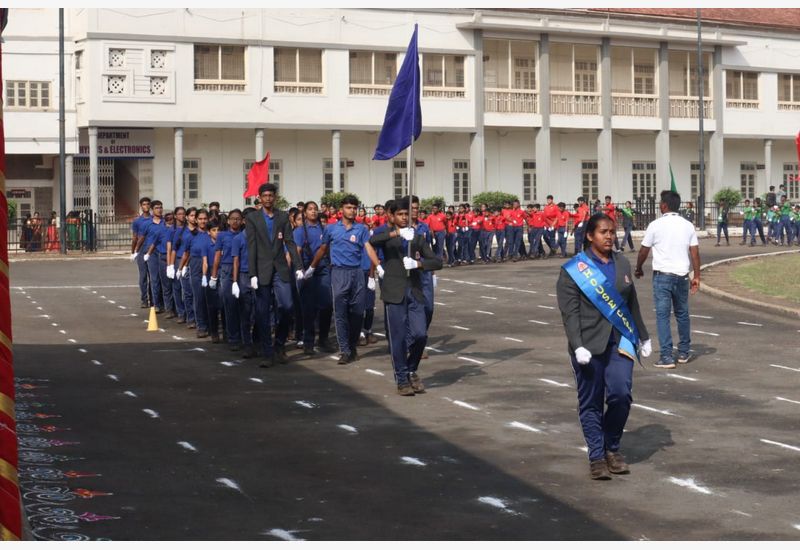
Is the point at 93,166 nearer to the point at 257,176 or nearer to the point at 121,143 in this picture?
the point at 121,143

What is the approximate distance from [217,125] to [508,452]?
3760 centimetres

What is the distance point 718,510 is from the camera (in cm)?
851

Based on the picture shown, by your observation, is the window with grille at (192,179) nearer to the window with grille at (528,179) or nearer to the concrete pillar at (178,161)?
the concrete pillar at (178,161)

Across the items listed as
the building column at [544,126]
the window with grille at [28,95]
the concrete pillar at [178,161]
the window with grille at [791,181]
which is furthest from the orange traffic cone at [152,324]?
the window with grille at [791,181]

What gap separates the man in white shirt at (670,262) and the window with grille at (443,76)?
35733mm

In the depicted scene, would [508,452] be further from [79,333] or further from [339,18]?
[339,18]

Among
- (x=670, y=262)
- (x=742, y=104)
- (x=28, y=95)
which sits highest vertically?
(x=742, y=104)

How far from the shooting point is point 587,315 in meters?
9.86

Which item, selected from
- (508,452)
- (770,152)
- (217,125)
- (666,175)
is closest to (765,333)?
(508,452)

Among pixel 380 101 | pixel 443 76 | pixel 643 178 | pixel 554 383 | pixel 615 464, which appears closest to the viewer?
pixel 615 464

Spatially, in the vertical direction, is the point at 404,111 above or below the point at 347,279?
above

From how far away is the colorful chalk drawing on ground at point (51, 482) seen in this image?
819 centimetres

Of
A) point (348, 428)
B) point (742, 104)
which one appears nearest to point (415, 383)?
point (348, 428)

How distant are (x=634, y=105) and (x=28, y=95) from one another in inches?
977
